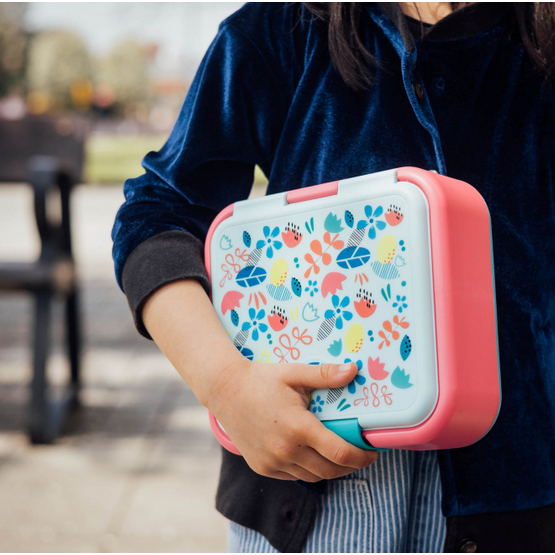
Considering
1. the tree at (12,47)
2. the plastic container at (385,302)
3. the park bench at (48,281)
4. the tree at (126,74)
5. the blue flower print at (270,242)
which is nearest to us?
the plastic container at (385,302)

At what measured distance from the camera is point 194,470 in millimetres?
2471

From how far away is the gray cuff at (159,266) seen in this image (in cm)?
74

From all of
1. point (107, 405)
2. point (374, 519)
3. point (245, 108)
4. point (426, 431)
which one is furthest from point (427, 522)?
point (107, 405)

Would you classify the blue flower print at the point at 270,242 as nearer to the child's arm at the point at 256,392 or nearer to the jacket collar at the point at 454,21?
the child's arm at the point at 256,392

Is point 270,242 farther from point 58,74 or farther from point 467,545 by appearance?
point 58,74

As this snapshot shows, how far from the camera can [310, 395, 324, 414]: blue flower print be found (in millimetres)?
661

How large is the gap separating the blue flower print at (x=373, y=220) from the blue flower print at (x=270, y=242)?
0.38 feet

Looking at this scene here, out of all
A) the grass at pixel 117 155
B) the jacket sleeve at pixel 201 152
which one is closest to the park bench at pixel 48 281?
the jacket sleeve at pixel 201 152

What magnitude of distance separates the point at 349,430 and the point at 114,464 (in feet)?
6.80

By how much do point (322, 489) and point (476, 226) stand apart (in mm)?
380

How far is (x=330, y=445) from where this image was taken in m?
0.63

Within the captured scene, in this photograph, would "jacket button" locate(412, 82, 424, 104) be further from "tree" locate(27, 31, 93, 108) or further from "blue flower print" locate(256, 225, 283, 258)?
"tree" locate(27, 31, 93, 108)

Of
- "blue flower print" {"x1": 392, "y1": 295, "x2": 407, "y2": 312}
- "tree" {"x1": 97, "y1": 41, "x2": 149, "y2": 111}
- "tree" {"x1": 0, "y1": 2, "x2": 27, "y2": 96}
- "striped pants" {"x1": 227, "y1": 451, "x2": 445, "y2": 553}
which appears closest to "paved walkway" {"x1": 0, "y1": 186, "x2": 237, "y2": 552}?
"striped pants" {"x1": 227, "y1": 451, "x2": 445, "y2": 553}

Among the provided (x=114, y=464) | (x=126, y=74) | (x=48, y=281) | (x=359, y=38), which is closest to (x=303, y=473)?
(x=359, y=38)
